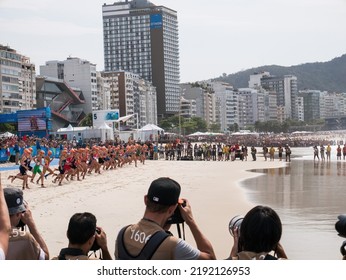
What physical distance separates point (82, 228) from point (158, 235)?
0.32m

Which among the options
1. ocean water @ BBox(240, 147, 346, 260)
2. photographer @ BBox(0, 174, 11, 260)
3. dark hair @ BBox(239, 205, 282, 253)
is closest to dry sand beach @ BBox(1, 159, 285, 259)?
ocean water @ BBox(240, 147, 346, 260)

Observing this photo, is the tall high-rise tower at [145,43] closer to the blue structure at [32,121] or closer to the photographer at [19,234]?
the blue structure at [32,121]

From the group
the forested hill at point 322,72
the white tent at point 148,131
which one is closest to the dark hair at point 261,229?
the forested hill at point 322,72

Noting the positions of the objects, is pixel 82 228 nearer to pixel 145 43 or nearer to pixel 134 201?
pixel 145 43

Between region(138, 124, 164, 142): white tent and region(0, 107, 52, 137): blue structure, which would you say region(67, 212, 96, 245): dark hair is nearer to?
region(138, 124, 164, 142): white tent

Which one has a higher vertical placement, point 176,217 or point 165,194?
point 165,194

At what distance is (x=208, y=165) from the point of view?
938cm

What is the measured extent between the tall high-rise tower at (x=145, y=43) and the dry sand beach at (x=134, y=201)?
1234 millimetres

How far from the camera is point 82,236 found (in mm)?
1941

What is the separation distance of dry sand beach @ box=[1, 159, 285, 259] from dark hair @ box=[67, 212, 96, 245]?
1991 millimetres

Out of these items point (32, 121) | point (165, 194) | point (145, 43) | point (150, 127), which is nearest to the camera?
point (165, 194)

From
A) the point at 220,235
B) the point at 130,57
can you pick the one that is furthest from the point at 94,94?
the point at 220,235

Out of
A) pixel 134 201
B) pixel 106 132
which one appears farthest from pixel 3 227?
pixel 134 201

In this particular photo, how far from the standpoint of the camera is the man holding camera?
1.79 meters
